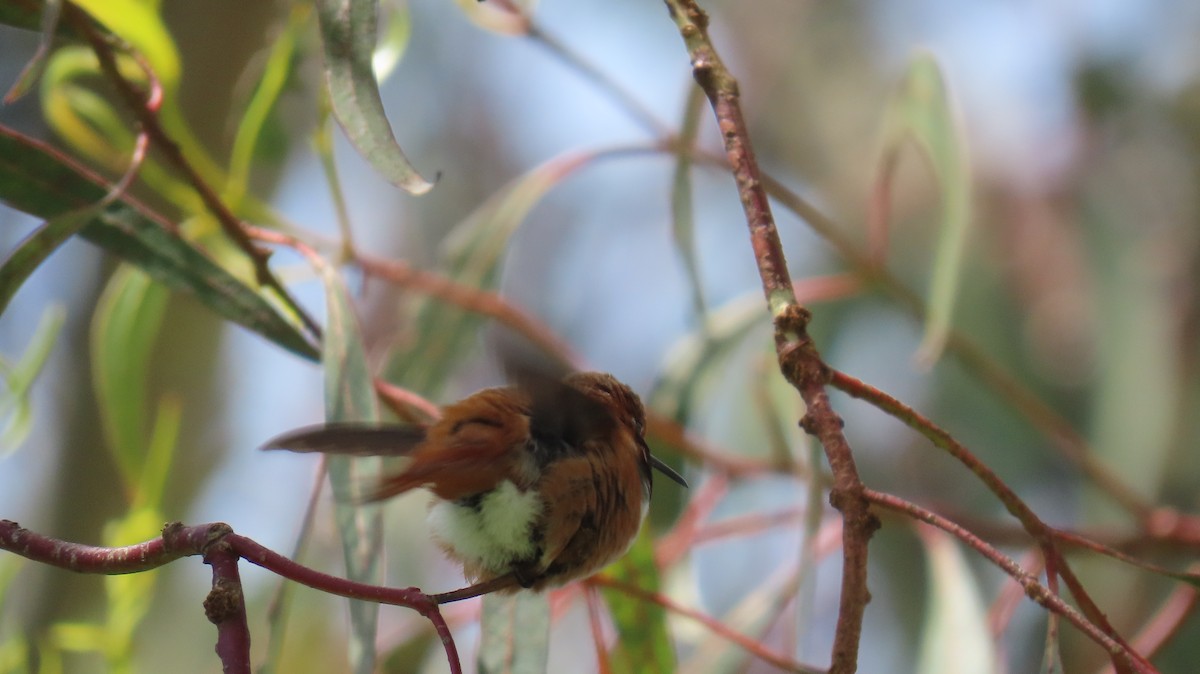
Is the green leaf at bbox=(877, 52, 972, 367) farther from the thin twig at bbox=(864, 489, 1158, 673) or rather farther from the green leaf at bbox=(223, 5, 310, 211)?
the green leaf at bbox=(223, 5, 310, 211)

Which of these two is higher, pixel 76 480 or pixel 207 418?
pixel 207 418

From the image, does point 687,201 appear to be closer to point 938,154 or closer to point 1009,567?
point 938,154

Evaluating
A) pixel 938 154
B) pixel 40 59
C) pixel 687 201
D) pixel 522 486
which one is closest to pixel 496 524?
pixel 522 486

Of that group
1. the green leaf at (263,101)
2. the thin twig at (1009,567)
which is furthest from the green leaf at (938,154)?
the green leaf at (263,101)

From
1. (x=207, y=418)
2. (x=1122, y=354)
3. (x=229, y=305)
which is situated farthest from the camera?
(x=207, y=418)

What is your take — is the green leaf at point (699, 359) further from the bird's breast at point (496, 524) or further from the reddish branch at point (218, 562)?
the reddish branch at point (218, 562)

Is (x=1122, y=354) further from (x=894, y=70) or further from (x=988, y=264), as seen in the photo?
(x=894, y=70)

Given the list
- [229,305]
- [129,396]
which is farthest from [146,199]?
[229,305]
